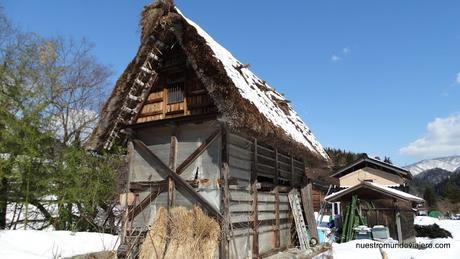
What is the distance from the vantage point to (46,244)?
11.3 metres

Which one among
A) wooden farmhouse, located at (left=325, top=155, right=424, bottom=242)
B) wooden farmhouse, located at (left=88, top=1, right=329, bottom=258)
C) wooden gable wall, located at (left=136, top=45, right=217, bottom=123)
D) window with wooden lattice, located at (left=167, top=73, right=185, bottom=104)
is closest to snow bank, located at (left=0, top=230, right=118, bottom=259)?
wooden farmhouse, located at (left=88, top=1, right=329, bottom=258)

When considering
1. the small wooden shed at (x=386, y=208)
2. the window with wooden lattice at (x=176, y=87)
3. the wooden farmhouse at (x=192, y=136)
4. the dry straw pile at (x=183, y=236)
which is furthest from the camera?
the small wooden shed at (x=386, y=208)

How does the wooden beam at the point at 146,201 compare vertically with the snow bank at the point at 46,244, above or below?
above

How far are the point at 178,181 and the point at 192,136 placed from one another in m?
1.14

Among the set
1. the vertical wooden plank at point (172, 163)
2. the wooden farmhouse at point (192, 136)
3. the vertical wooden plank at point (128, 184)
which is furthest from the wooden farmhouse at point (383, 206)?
the vertical wooden plank at point (128, 184)

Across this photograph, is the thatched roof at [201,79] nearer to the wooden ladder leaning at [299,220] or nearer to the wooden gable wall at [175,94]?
the wooden gable wall at [175,94]

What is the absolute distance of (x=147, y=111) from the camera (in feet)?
31.4

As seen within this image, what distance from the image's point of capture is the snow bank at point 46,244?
9.89 meters

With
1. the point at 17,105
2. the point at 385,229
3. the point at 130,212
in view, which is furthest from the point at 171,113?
the point at 385,229

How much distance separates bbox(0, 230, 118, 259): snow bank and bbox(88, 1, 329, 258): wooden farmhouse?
2623mm

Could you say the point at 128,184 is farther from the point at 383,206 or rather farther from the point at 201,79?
the point at 383,206

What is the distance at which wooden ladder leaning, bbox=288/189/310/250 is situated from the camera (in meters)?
11.2

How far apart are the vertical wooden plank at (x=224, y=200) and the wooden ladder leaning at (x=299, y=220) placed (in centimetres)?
428

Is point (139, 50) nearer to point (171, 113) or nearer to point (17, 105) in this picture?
point (171, 113)
